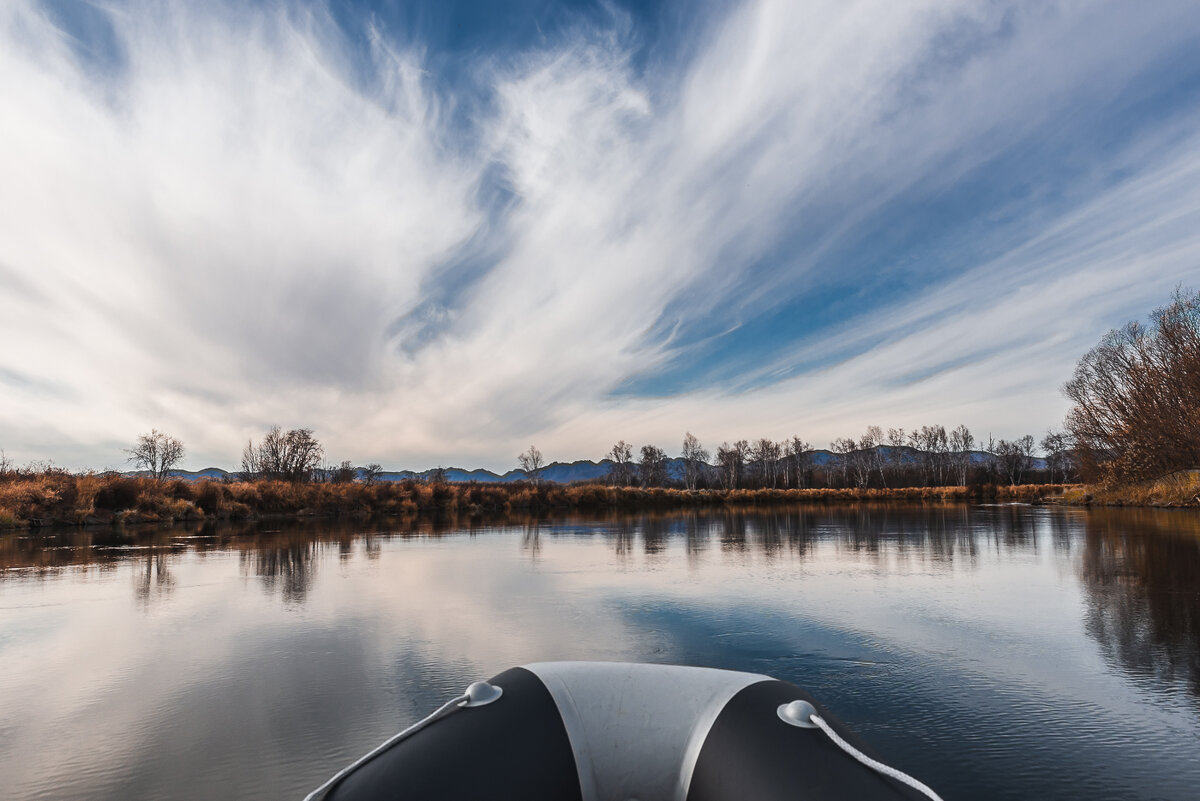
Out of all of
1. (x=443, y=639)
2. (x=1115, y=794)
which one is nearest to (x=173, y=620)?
(x=443, y=639)

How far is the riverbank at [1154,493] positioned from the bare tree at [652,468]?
50.2 metres

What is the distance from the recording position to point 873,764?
1.85 meters

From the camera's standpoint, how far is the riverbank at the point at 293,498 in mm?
21172

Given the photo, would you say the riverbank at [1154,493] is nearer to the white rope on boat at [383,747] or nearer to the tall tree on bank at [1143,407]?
the tall tree on bank at [1143,407]

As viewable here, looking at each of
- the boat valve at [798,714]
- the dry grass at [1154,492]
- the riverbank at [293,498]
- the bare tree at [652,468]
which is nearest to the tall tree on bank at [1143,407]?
the dry grass at [1154,492]

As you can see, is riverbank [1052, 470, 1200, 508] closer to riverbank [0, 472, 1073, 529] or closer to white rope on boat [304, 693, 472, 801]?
riverbank [0, 472, 1073, 529]

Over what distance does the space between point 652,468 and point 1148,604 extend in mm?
74026

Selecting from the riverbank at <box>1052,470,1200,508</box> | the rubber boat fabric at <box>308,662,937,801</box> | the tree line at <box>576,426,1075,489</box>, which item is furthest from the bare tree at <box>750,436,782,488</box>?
the rubber boat fabric at <box>308,662,937,801</box>

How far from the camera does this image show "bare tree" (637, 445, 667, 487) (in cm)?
8038

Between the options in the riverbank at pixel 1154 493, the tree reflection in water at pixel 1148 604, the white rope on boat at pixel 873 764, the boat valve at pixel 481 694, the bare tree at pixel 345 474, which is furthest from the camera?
the bare tree at pixel 345 474

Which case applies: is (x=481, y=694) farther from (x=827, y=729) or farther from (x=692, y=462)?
(x=692, y=462)

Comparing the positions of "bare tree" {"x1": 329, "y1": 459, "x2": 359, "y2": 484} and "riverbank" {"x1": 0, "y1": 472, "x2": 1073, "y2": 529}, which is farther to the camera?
"bare tree" {"x1": 329, "y1": 459, "x2": 359, "y2": 484}

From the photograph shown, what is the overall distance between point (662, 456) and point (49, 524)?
231 feet

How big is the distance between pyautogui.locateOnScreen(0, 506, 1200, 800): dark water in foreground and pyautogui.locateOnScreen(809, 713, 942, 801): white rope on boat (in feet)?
4.01
